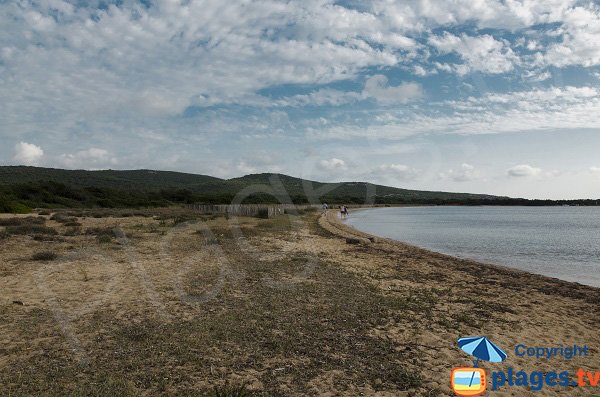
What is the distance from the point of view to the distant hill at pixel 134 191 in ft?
162

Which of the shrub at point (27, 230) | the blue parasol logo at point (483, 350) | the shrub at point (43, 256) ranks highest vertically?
the blue parasol logo at point (483, 350)

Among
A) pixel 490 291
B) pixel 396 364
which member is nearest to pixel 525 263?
pixel 490 291

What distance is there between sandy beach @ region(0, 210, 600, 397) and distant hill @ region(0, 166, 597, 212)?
1940cm

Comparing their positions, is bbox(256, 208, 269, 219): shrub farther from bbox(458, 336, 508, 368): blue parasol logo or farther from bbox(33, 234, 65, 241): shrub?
bbox(458, 336, 508, 368): blue parasol logo

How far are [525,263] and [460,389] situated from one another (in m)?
17.6

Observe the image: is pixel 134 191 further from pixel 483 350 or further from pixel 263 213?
pixel 483 350

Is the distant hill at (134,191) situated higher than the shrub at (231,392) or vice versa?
the distant hill at (134,191)

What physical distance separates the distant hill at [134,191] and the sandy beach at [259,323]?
63.6 feet

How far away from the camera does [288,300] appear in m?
9.26

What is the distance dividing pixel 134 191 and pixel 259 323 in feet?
255

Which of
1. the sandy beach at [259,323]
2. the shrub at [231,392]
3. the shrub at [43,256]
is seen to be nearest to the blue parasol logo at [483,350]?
the sandy beach at [259,323]

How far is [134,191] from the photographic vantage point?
78250 millimetres

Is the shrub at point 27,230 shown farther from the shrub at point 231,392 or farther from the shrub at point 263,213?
the shrub at point 263,213

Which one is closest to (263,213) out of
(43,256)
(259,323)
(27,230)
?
(27,230)
